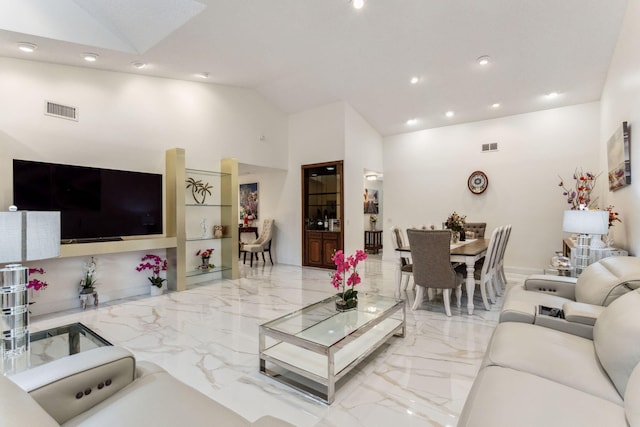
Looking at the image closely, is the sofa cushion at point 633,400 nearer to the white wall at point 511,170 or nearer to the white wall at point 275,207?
the white wall at point 511,170

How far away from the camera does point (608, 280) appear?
2135 millimetres

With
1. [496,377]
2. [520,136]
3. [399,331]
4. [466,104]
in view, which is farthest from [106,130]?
[520,136]

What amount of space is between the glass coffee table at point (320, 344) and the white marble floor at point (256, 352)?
119mm

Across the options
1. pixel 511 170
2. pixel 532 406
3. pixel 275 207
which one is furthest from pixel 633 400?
pixel 275 207

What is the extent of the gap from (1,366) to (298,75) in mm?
5375

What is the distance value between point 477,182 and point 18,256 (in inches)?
283

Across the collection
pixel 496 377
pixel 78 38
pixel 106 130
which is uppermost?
pixel 78 38

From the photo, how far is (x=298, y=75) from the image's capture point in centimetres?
560

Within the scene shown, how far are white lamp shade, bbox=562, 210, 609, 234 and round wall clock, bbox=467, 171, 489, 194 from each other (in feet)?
11.4

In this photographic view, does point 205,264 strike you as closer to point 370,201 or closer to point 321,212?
point 321,212

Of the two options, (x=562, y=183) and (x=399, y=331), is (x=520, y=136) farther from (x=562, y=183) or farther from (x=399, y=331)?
(x=399, y=331)

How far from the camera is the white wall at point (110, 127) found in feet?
12.0

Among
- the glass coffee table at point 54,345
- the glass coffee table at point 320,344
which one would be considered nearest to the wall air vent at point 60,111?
the glass coffee table at point 54,345

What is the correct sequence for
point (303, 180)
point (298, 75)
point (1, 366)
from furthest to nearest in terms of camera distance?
point (303, 180) < point (298, 75) < point (1, 366)
